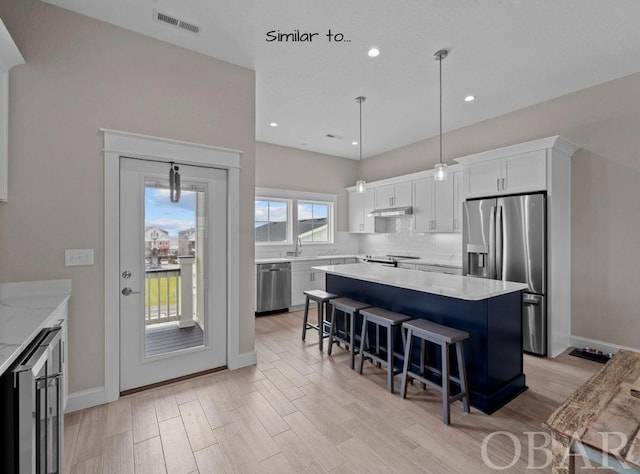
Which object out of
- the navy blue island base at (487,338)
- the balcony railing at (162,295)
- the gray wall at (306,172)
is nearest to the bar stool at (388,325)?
the navy blue island base at (487,338)

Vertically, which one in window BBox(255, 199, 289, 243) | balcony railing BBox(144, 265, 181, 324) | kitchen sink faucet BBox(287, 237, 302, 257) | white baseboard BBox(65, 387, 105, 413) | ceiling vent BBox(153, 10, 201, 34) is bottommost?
white baseboard BBox(65, 387, 105, 413)

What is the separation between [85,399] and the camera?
2398 mm

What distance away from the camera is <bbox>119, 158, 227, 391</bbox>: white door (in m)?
2.63

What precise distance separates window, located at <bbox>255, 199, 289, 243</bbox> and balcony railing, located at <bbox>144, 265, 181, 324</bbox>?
287cm

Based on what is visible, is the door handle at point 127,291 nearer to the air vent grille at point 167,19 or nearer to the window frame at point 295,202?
the air vent grille at point 167,19

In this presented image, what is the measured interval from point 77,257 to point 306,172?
14.4ft

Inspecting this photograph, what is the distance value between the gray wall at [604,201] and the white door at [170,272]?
4.25 m

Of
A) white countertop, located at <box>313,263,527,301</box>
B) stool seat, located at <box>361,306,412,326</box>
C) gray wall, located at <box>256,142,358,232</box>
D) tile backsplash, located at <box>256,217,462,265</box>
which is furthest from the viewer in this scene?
gray wall, located at <box>256,142,358,232</box>

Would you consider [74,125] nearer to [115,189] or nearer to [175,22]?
[115,189]

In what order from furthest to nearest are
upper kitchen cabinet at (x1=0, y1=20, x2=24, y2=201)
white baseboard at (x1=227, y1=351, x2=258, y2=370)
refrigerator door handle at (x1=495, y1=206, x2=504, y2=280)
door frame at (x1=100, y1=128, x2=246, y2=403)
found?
refrigerator door handle at (x1=495, y1=206, x2=504, y2=280)
white baseboard at (x1=227, y1=351, x2=258, y2=370)
door frame at (x1=100, y1=128, x2=246, y2=403)
upper kitchen cabinet at (x1=0, y1=20, x2=24, y2=201)

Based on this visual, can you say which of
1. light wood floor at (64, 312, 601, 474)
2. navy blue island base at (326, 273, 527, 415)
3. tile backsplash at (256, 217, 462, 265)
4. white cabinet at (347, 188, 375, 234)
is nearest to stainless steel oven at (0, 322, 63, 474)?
light wood floor at (64, 312, 601, 474)

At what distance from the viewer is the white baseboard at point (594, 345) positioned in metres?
3.44

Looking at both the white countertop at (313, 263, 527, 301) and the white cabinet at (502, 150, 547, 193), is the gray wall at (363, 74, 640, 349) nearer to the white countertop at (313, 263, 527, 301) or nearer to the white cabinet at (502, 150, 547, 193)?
the white cabinet at (502, 150, 547, 193)

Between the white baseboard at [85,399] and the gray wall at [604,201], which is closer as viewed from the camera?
the white baseboard at [85,399]
